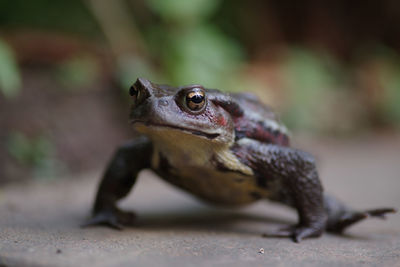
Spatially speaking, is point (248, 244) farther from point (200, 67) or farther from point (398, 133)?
point (398, 133)

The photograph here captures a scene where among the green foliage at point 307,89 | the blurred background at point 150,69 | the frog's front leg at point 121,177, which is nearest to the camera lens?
the frog's front leg at point 121,177

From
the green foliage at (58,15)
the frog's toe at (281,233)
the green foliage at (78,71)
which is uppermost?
the green foliage at (58,15)

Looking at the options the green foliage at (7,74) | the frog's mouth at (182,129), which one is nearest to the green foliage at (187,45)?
the green foliage at (7,74)

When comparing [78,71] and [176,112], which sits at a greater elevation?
[78,71]

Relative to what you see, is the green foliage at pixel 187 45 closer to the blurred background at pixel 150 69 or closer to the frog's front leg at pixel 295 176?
the blurred background at pixel 150 69

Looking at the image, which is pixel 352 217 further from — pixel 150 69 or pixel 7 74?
pixel 150 69

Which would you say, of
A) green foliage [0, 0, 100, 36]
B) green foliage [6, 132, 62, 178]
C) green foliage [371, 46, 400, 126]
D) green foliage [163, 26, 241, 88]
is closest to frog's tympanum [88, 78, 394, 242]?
green foliage [6, 132, 62, 178]

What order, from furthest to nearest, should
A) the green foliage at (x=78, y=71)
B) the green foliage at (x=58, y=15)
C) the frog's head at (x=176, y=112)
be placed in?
the green foliage at (x=58, y=15) < the green foliage at (x=78, y=71) < the frog's head at (x=176, y=112)

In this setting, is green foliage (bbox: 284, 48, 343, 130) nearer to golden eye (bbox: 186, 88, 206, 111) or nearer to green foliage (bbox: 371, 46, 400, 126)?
green foliage (bbox: 371, 46, 400, 126)

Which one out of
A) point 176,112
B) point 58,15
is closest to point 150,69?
point 58,15
